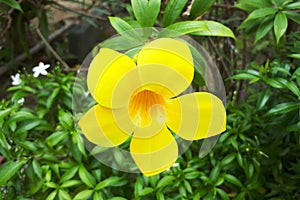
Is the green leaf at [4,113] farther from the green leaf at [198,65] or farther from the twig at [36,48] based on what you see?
the twig at [36,48]

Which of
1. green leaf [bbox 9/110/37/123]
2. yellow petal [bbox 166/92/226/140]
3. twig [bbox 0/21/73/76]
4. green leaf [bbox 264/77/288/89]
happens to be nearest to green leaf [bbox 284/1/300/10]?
green leaf [bbox 264/77/288/89]

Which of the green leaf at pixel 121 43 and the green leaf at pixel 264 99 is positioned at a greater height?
the green leaf at pixel 121 43

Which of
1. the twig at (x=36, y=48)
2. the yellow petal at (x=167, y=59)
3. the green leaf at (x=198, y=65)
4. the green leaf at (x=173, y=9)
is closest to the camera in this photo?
the yellow petal at (x=167, y=59)

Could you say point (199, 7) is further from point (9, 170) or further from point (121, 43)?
point (9, 170)

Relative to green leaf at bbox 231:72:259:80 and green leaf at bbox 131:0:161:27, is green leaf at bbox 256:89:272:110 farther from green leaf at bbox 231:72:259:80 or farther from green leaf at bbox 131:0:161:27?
green leaf at bbox 131:0:161:27

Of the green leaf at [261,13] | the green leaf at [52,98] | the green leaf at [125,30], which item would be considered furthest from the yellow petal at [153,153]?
the green leaf at [52,98]

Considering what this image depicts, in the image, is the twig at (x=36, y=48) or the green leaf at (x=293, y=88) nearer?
the green leaf at (x=293, y=88)

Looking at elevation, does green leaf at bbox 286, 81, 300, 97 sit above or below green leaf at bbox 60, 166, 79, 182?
above
